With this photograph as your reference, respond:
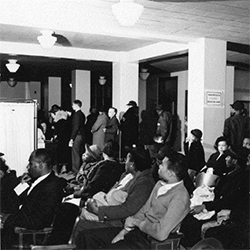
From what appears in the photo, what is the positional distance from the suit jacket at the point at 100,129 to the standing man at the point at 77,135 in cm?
36

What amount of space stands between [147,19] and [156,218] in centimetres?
304

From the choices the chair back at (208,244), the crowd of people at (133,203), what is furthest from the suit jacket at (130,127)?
the chair back at (208,244)

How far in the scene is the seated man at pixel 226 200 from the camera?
128 inches

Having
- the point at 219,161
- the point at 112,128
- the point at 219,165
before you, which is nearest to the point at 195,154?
the point at 219,161

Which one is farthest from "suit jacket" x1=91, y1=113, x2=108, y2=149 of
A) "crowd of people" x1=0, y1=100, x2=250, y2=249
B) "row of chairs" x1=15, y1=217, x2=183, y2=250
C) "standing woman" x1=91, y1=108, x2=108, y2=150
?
"row of chairs" x1=15, y1=217, x2=183, y2=250

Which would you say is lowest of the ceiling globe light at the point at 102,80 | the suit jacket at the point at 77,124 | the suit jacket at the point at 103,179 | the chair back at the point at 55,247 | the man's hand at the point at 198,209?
the man's hand at the point at 198,209

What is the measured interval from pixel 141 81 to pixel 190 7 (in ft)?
26.0

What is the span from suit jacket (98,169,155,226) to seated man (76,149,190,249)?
2.0 inches

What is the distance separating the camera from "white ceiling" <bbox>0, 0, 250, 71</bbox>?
452 centimetres

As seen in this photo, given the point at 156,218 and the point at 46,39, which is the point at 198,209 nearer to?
the point at 156,218

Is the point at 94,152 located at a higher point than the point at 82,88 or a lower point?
lower

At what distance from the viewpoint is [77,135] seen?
7.41 meters

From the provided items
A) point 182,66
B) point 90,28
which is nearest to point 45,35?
point 90,28

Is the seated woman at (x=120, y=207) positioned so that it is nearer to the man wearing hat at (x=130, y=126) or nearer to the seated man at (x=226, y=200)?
the seated man at (x=226, y=200)
